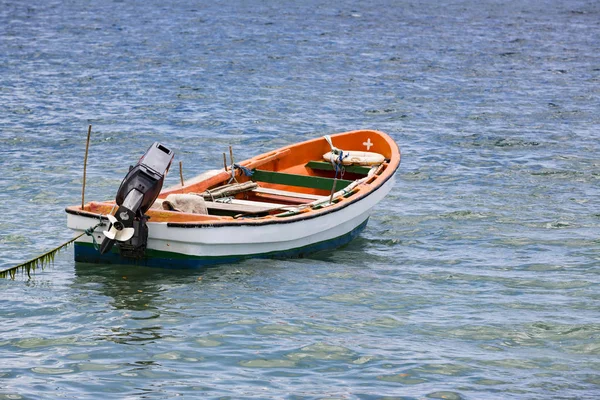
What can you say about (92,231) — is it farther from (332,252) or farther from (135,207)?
(332,252)

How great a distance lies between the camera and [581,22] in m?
56.1

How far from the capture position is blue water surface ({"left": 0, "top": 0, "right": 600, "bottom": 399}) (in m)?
10.6

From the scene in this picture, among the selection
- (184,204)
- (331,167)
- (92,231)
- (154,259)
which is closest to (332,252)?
(331,167)

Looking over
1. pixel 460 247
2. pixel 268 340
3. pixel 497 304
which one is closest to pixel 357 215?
pixel 460 247

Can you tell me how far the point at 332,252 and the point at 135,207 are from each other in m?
3.82

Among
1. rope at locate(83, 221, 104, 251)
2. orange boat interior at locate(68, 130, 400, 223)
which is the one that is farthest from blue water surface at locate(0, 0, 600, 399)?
orange boat interior at locate(68, 130, 400, 223)

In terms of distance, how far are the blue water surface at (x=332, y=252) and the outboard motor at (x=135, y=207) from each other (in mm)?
606

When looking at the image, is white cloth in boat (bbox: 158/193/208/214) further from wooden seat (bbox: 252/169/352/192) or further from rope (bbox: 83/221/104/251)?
wooden seat (bbox: 252/169/352/192)

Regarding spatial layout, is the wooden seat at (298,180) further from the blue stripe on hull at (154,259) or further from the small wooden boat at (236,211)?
the blue stripe on hull at (154,259)

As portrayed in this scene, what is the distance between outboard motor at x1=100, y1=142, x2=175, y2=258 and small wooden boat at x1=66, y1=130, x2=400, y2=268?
0.04 ft

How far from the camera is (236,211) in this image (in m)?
14.5

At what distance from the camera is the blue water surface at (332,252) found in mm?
10625

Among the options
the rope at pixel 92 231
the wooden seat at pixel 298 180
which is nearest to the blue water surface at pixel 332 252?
the rope at pixel 92 231

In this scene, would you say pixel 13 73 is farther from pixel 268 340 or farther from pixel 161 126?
pixel 268 340
